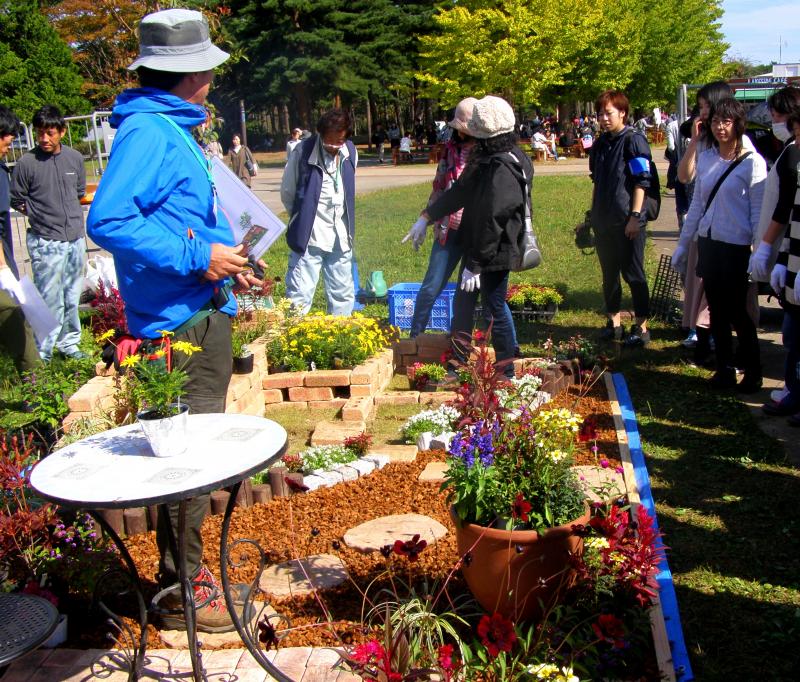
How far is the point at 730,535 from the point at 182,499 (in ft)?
9.14

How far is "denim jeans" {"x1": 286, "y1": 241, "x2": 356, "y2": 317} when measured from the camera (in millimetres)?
7078

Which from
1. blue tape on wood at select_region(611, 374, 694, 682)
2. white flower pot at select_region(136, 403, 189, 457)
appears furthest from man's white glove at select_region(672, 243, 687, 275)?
white flower pot at select_region(136, 403, 189, 457)

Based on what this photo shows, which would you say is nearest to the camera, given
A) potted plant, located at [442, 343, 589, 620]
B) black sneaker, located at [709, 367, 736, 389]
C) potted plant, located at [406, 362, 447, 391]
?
potted plant, located at [442, 343, 589, 620]

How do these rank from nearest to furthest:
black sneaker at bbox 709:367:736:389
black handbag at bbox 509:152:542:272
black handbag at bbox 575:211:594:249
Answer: black handbag at bbox 509:152:542:272
black sneaker at bbox 709:367:736:389
black handbag at bbox 575:211:594:249

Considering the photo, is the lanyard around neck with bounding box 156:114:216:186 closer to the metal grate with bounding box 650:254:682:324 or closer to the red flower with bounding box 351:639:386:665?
the red flower with bounding box 351:639:386:665

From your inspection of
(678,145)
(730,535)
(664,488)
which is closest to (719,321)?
(664,488)

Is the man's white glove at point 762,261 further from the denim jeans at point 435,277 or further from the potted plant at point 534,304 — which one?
the potted plant at point 534,304

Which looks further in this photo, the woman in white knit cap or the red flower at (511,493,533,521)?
the woman in white knit cap

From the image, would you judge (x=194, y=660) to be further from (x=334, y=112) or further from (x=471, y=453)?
(x=334, y=112)

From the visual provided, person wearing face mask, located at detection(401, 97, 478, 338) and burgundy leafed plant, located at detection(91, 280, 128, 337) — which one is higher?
person wearing face mask, located at detection(401, 97, 478, 338)

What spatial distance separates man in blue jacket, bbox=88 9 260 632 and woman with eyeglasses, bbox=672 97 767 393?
3867mm

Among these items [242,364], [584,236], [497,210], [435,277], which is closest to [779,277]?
[497,210]

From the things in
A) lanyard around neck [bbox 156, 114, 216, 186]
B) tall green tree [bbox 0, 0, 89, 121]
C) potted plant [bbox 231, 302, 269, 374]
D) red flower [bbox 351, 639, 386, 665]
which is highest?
tall green tree [bbox 0, 0, 89, 121]

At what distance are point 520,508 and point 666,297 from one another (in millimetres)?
5673
